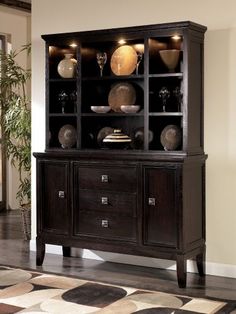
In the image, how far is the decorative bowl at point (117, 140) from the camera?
5266mm

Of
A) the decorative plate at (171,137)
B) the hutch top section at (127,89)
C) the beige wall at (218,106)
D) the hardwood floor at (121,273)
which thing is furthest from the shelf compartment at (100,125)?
the hardwood floor at (121,273)

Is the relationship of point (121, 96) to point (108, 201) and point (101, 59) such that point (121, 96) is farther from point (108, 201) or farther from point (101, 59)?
point (108, 201)

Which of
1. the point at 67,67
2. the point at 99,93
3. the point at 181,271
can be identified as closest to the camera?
the point at 181,271

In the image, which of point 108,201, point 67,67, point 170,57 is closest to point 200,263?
point 108,201

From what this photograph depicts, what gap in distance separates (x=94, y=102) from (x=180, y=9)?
1118mm

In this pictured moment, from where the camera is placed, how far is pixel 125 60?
5285mm

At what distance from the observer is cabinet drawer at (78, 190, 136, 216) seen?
5.02m

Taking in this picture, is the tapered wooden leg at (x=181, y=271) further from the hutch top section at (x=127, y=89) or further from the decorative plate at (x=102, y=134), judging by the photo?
the decorative plate at (x=102, y=134)

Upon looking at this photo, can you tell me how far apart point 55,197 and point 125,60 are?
1.32 m

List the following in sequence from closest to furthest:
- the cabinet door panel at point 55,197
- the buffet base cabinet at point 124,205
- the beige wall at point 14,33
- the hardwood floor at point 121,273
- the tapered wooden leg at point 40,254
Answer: the hardwood floor at point 121,273, the buffet base cabinet at point 124,205, the cabinet door panel at point 55,197, the tapered wooden leg at point 40,254, the beige wall at point 14,33

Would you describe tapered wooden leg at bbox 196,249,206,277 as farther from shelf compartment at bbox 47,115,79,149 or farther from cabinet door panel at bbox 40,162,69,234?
shelf compartment at bbox 47,115,79,149

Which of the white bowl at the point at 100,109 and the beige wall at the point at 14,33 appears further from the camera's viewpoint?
the beige wall at the point at 14,33

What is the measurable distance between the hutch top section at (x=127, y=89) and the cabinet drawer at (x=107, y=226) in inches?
23.9

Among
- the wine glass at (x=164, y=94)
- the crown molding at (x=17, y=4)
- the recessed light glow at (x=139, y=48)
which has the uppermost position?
the crown molding at (x=17, y=4)
